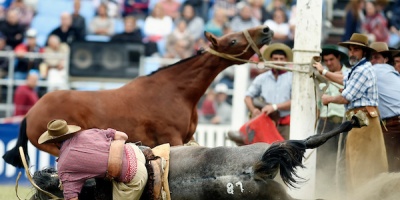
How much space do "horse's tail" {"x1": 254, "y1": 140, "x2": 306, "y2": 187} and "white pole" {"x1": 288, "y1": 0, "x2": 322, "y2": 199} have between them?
1.95m

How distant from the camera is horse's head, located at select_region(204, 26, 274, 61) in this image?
10.7m

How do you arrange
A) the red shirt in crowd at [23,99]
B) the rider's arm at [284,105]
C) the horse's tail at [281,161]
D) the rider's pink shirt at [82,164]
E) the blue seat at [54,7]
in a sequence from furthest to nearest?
1. the blue seat at [54,7]
2. the red shirt in crowd at [23,99]
3. the rider's arm at [284,105]
4. the rider's pink shirt at [82,164]
5. the horse's tail at [281,161]

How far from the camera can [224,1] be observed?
18984mm

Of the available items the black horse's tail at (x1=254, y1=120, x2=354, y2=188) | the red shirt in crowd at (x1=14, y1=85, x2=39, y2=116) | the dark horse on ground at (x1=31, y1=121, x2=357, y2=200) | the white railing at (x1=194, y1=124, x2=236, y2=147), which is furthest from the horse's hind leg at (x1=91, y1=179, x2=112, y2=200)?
the red shirt in crowd at (x1=14, y1=85, x2=39, y2=116)

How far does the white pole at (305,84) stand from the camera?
8.78 meters

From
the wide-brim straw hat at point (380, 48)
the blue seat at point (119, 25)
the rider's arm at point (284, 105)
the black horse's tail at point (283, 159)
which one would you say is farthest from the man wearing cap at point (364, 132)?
the blue seat at point (119, 25)

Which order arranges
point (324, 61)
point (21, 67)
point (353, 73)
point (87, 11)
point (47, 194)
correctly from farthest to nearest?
point (87, 11)
point (21, 67)
point (324, 61)
point (353, 73)
point (47, 194)

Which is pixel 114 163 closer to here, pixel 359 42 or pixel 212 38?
pixel 359 42

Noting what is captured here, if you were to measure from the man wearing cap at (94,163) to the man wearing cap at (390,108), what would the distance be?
2.90 m

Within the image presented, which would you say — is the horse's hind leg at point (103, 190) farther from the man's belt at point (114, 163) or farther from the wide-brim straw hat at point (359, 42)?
the wide-brim straw hat at point (359, 42)

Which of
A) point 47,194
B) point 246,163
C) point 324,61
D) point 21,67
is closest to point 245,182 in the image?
point 246,163

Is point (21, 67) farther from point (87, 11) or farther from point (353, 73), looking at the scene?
point (353, 73)

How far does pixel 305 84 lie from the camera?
29.5ft

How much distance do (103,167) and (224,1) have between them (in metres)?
12.4
